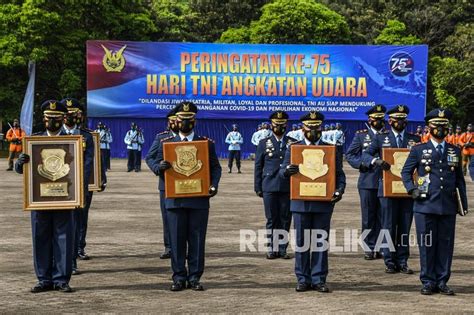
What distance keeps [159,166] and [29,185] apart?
1.42m

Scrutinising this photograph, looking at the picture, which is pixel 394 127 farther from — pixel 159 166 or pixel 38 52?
pixel 38 52

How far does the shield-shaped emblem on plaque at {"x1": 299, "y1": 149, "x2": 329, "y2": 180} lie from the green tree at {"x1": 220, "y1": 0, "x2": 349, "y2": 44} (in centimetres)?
4563

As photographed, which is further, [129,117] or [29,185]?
[129,117]

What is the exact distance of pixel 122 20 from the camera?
51.9m

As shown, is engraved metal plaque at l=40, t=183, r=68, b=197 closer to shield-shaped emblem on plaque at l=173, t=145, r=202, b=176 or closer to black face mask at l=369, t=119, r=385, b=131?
shield-shaped emblem on plaque at l=173, t=145, r=202, b=176

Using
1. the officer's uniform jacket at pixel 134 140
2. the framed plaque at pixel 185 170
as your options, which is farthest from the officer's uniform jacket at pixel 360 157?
the officer's uniform jacket at pixel 134 140

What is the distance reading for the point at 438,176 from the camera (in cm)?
991

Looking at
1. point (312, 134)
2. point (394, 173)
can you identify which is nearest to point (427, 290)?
point (312, 134)

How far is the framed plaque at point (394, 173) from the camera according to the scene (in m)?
11.6

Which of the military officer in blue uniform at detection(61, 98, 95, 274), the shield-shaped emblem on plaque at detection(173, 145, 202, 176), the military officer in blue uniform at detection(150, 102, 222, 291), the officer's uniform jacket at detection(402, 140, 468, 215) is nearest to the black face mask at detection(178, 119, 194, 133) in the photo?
the military officer in blue uniform at detection(150, 102, 222, 291)

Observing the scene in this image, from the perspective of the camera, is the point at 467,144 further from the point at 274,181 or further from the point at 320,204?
the point at 320,204

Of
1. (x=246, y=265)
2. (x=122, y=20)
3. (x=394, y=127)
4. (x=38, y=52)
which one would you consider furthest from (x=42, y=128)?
(x=122, y=20)

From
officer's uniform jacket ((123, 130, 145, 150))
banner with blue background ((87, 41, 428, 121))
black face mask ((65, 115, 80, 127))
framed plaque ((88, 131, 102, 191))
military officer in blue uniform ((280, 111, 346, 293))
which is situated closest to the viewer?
military officer in blue uniform ((280, 111, 346, 293))

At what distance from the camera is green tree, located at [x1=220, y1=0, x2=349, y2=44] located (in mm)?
55594
